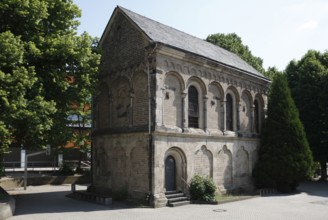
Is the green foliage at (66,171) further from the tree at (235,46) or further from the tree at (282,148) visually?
the tree at (235,46)

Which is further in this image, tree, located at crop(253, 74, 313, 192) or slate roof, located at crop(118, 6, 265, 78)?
tree, located at crop(253, 74, 313, 192)

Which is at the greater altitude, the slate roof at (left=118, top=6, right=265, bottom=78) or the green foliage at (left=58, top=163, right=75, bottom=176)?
the slate roof at (left=118, top=6, right=265, bottom=78)

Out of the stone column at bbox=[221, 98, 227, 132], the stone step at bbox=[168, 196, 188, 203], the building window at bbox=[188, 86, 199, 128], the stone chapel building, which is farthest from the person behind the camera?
the stone column at bbox=[221, 98, 227, 132]

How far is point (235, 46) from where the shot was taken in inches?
1497

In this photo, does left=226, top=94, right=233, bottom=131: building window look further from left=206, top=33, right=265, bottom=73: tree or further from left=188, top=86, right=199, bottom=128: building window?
left=206, top=33, right=265, bottom=73: tree

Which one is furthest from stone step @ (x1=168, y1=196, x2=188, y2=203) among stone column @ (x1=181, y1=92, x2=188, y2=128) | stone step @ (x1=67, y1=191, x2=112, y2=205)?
stone column @ (x1=181, y1=92, x2=188, y2=128)

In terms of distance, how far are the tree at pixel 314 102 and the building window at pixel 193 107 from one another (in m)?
13.6

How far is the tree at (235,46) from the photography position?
37.7 meters

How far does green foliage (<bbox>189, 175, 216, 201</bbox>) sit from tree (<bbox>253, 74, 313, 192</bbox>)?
19.9 ft

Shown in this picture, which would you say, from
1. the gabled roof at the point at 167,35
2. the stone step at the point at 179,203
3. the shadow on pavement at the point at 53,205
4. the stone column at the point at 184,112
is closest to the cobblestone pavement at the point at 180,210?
the shadow on pavement at the point at 53,205

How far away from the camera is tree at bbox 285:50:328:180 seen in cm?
2822

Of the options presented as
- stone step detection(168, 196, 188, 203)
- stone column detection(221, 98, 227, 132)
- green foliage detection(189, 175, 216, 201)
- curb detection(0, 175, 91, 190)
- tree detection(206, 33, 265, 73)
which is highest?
tree detection(206, 33, 265, 73)

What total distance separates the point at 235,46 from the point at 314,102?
40.2ft

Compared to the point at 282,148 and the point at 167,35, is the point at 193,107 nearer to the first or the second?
the point at 167,35
